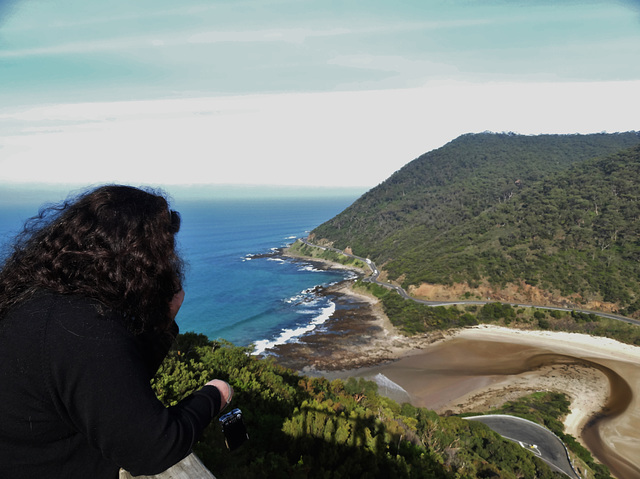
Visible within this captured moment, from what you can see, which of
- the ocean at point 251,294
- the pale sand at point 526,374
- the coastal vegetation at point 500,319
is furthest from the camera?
the ocean at point 251,294

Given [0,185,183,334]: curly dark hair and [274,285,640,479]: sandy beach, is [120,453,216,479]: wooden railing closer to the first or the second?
[0,185,183,334]: curly dark hair

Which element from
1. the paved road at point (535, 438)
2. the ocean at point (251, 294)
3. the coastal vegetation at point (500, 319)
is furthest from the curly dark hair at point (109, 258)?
the coastal vegetation at point (500, 319)

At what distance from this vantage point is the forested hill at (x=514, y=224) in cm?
4594

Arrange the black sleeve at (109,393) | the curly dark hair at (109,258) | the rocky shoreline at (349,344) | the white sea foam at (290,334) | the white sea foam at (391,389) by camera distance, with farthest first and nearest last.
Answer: the white sea foam at (290,334), the rocky shoreline at (349,344), the white sea foam at (391,389), the curly dark hair at (109,258), the black sleeve at (109,393)

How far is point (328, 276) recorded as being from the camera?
65.3 m

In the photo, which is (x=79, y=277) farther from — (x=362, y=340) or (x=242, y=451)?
(x=362, y=340)

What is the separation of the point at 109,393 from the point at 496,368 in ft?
120

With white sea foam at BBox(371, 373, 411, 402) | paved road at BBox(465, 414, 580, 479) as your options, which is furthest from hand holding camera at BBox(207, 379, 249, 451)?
white sea foam at BBox(371, 373, 411, 402)

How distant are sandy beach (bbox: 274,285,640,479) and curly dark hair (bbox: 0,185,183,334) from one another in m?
26.3

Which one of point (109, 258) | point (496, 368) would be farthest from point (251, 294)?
point (109, 258)

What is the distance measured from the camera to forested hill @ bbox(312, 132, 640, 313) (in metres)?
45.9

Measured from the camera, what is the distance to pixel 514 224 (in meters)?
59.6

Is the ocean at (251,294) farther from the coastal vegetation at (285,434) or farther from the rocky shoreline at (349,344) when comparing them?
the coastal vegetation at (285,434)

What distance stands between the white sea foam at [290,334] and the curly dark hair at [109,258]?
33915mm
